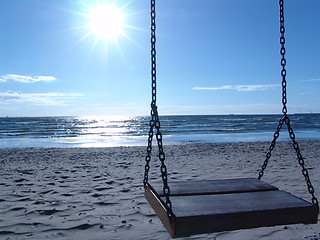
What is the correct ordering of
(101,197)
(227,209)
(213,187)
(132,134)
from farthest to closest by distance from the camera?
(132,134), (101,197), (213,187), (227,209)

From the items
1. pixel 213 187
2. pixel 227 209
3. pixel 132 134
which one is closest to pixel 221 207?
pixel 227 209

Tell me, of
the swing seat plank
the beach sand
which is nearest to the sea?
the beach sand

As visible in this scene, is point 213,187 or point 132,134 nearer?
point 213,187

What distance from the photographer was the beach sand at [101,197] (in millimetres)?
3189

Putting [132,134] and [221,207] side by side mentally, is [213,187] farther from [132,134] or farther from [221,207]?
[132,134]

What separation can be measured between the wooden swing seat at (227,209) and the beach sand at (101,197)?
0.96 metres

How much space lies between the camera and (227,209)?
191 centimetres

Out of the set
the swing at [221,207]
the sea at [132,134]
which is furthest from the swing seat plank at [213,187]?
the sea at [132,134]

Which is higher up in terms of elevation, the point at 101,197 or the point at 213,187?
the point at 213,187

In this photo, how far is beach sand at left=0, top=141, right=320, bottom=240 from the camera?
126 inches

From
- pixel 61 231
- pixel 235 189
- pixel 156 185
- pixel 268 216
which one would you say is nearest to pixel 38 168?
pixel 61 231

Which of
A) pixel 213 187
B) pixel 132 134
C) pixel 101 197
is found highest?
pixel 213 187

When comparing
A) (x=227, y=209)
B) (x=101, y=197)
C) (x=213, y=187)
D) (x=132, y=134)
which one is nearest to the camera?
(x=227, y=209)

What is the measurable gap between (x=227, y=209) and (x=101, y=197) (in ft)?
9.87
